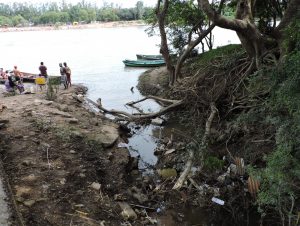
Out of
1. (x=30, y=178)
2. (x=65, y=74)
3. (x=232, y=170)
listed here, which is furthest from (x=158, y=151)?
(x=65, y=74)

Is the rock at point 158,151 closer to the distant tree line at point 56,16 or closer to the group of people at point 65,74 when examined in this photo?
the group of people at point 65,74

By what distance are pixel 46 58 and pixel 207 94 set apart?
1246 inches

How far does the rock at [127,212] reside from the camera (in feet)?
24.0

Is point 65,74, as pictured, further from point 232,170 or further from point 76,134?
point 232,170

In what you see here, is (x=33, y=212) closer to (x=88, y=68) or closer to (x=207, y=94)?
(x=207, y=94)

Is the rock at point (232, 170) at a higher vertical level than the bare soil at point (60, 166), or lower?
lower

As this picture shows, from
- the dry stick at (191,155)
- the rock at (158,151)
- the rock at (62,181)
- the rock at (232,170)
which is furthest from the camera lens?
the rock at (158,151)

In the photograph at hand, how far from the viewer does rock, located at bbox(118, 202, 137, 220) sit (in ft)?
24.0

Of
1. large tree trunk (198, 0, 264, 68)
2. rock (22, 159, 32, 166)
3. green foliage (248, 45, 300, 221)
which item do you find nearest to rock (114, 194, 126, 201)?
rock (22, 159, 32, 166)

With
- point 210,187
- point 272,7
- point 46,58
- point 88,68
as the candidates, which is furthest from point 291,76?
point 46,58

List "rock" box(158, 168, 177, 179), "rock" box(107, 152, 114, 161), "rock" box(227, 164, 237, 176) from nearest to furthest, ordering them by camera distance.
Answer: "rock" box(227, 164, 237, 176)
"rock" box(158, 168, 177, 179)
"rock" box(107, 152, 114, 161)

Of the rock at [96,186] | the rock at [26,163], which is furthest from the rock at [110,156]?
the rock at [26,163]

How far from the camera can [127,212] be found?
746cm

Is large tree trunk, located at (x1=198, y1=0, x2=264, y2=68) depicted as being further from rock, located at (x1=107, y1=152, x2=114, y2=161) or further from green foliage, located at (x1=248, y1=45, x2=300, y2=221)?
rock, located at (x1=107, y1=152, x2=114, y2=161)
